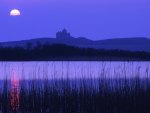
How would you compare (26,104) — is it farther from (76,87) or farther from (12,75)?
(12,75)

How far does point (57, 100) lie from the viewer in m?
12.1

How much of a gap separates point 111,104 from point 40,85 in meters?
1.57

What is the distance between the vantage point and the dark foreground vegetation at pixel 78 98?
1209 cm

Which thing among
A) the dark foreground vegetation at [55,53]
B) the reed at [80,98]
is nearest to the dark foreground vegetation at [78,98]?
the reed at [80,98]

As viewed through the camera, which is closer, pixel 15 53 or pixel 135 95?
pixel 135 95

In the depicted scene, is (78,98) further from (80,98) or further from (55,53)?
(55,53)

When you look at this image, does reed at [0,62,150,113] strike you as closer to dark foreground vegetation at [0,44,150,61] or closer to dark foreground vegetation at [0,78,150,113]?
dark foreground vegetation at [0,78,150,113]

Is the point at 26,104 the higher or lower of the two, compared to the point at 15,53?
lower

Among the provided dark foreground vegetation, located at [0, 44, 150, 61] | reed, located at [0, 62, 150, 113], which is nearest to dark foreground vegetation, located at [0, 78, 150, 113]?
reed, located at [0, 62, 150, 113]

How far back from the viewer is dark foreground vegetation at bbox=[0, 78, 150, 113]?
39.7 ft

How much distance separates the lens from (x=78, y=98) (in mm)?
12211

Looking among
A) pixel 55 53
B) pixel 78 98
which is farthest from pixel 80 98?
pixel 55 53

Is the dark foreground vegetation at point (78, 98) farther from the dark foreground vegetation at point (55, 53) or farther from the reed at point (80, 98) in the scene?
the dark foreground vegetation at point (55, 53)

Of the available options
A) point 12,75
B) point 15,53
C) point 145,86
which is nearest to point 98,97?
point 145,86
